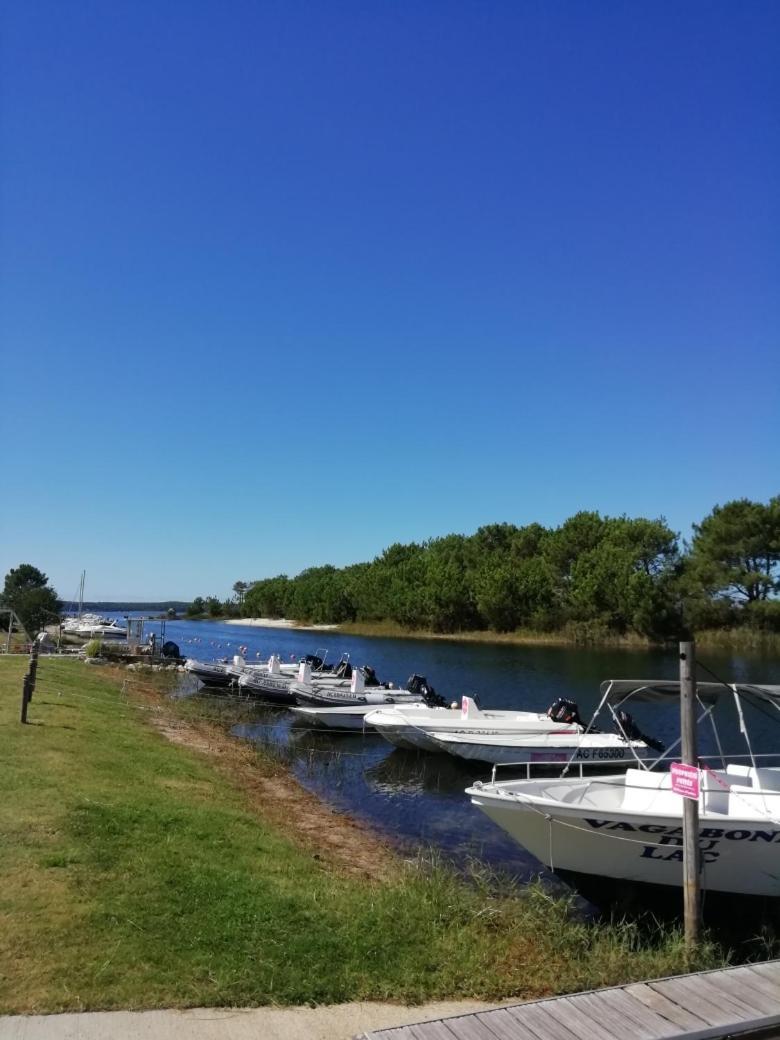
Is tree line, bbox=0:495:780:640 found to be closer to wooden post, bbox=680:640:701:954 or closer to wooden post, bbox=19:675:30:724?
wooden post, bbox=19:675:30:724

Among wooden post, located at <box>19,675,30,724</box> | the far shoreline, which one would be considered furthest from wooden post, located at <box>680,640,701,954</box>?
the far shoreline

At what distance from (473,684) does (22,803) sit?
119 ft

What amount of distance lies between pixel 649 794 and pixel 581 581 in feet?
239

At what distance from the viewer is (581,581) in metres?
83.1

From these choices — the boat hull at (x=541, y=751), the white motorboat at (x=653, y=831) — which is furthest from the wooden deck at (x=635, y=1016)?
the boat hull at (x=541, y=751)

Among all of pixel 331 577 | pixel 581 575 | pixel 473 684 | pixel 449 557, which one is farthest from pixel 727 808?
pixel 331 577

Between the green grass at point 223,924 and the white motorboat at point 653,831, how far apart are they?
3.26ft

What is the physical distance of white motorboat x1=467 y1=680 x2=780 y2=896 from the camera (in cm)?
1050

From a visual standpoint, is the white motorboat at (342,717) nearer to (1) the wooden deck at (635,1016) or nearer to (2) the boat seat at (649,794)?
(2) the boat seat at (649,794)

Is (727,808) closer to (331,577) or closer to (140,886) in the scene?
(140,886)

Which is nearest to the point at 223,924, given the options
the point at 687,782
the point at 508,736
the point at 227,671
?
the point at 687,782

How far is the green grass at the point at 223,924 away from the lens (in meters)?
5.79

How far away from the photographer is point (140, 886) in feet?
24.6

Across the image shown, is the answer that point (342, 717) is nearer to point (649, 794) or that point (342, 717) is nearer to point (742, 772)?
point (649, 794)
